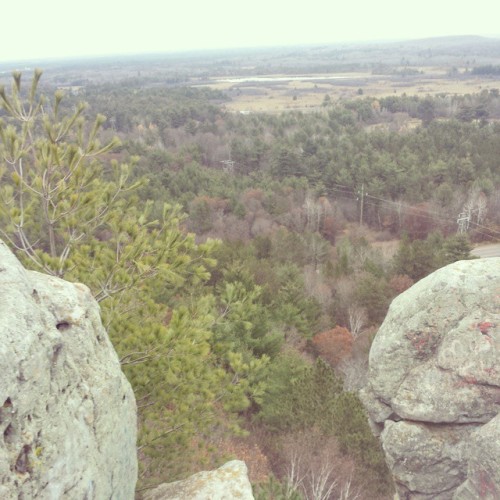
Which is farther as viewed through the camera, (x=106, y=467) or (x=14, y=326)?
(x=106, y=467)

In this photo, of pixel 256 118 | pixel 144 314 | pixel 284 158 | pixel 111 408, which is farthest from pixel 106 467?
pixel 256 118

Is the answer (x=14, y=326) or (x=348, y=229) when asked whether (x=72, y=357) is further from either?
(x=348, y=229)

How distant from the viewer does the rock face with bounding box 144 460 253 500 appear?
7.07 metres

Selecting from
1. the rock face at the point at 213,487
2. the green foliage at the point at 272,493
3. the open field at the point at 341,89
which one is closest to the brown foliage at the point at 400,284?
the green foliage at the point at 272,493

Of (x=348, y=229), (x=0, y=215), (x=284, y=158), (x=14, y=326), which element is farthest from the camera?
(x=284, y=158)

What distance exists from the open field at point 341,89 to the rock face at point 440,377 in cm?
11789

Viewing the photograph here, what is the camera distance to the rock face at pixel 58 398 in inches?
173

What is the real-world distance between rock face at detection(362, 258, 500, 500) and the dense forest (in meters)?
1.68

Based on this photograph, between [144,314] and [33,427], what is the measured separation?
397 centimetres

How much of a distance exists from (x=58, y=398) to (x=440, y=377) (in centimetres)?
706

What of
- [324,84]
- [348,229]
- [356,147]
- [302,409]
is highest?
[324,84]

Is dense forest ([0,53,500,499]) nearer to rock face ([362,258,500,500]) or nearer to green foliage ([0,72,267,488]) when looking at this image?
green foliage ([0,72,267,488])

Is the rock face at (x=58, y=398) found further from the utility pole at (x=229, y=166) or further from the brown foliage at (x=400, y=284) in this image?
the utility pole at (x=229, y=166)

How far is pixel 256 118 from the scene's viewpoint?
8425 centimetres
